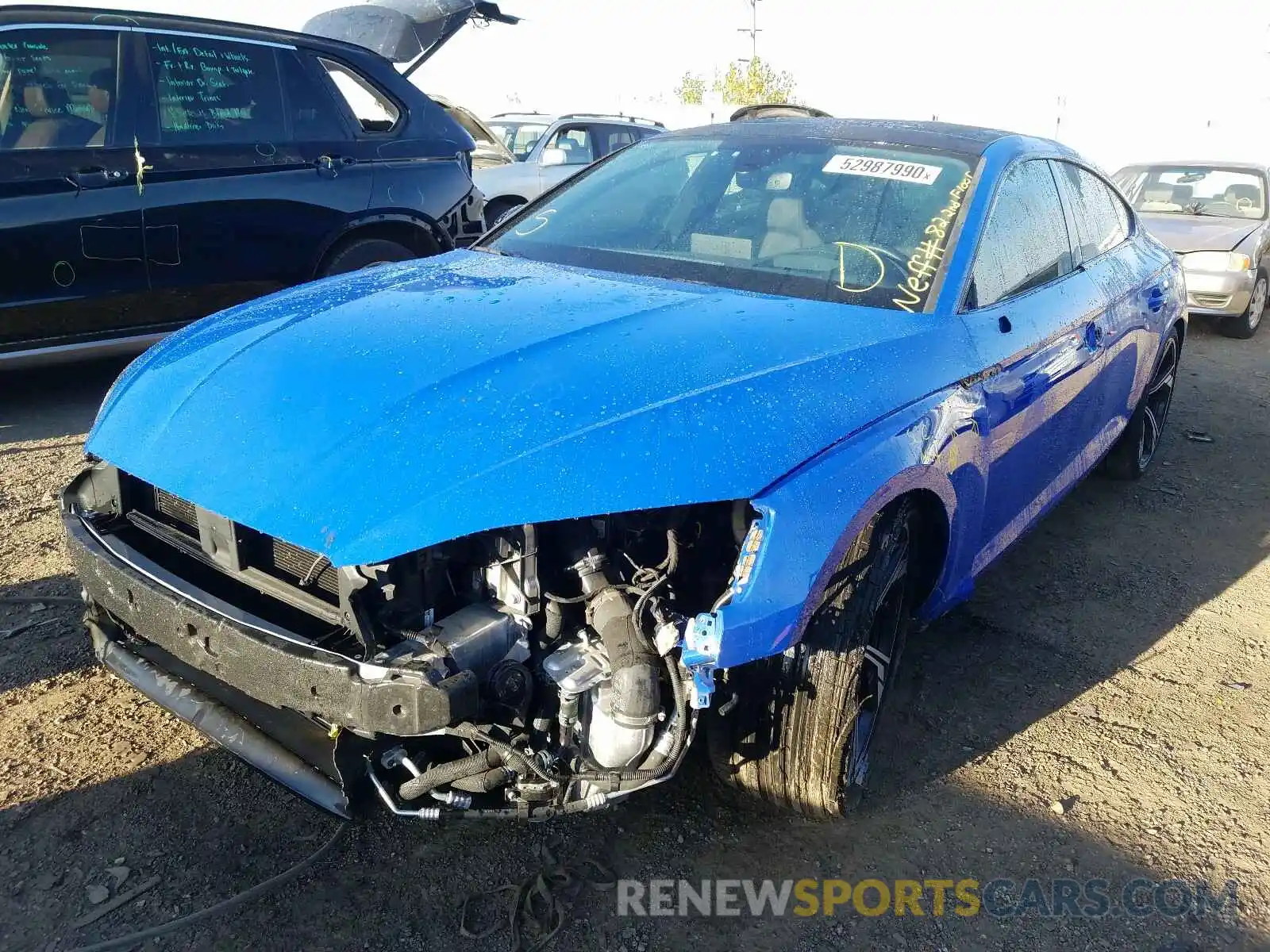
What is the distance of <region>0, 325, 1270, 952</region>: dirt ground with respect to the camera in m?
2.16

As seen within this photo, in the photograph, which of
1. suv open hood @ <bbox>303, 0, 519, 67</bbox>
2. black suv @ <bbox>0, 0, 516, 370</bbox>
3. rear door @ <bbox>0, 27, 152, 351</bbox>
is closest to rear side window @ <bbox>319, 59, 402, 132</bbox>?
black suv @ <bbox>0, 0, 516, 370</bbox>

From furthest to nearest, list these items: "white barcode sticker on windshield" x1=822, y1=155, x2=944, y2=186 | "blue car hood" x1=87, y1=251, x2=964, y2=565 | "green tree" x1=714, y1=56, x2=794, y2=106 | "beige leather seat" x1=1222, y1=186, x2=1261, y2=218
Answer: "green tree" x1=714, y1=56, x2=794, y2=106 → "beige leather seat" x1=1222, y1=186, x2=1261, y2=218 → "white barcode sticker on windshield" x1=822, y1=155, x2=944, y2=186 → "blue car hood" x1=87, y1=251, x2=964, y2=565

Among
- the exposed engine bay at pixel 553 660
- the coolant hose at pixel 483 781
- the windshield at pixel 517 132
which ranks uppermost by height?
the windshield at pixel 517 132

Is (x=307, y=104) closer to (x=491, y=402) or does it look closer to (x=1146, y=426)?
(x=491, y=402)

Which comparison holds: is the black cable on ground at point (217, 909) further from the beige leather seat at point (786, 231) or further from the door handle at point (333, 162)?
the door handle at point (333, 162)

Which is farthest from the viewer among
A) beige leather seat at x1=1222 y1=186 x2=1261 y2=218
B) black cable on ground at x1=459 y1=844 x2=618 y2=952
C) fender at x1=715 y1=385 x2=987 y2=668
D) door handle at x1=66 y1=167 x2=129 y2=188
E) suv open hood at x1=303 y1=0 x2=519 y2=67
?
beige leather seat at x1=1222 y1=186 x2=1261 y2=218

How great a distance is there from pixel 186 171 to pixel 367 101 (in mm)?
1313

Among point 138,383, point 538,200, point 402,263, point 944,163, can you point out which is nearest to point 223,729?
point 138,383

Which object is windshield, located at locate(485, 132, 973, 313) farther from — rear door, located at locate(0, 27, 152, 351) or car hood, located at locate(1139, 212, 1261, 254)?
car hood, located at locate(1139, 212, 1261, 254)

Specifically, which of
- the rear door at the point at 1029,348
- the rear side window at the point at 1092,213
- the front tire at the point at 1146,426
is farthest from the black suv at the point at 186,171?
the front tire at the point at 1146,426

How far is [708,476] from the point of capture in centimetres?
194

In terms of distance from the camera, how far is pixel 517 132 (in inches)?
510

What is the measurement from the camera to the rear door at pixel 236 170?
4.85 meters

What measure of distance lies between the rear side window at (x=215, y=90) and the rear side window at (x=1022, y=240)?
383 cm
